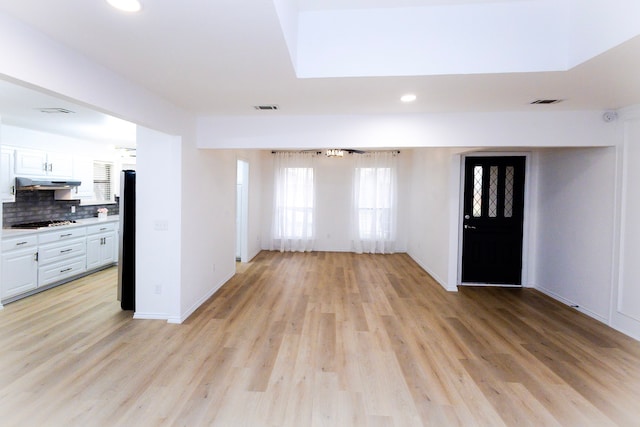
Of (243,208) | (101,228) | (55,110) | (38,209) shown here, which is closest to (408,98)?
(55,110)

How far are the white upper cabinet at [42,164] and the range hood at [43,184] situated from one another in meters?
0.13

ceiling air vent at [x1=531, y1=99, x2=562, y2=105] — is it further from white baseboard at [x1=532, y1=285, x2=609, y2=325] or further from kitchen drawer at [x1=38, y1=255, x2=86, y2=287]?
kitchen drawer at [x1=38, y1=255, x2=86, y2=287]

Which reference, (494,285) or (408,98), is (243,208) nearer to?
(408,98)

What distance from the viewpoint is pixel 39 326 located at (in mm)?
3367

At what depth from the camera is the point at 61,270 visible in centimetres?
473

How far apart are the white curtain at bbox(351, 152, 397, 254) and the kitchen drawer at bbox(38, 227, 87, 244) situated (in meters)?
5.44

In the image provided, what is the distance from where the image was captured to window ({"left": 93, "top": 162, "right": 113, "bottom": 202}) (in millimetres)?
6023

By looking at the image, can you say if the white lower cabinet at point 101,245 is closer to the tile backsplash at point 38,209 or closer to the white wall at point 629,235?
the tile backsplash at point 38,209

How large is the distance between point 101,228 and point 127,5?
16.8ft

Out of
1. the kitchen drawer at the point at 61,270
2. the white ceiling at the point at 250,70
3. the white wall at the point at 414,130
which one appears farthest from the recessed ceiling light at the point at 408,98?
the kitchen drawer at the point at 61,270

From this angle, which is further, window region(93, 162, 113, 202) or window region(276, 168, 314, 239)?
window region(276, 168, 314, 239)

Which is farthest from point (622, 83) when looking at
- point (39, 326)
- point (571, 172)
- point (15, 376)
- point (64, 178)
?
point (64, 178)

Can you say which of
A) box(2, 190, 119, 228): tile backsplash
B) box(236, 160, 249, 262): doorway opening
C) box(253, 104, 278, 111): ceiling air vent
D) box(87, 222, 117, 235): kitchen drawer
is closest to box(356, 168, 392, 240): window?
box(236, 160, 249, 262): doorway opening

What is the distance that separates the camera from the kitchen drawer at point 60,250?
4434 millimetres
